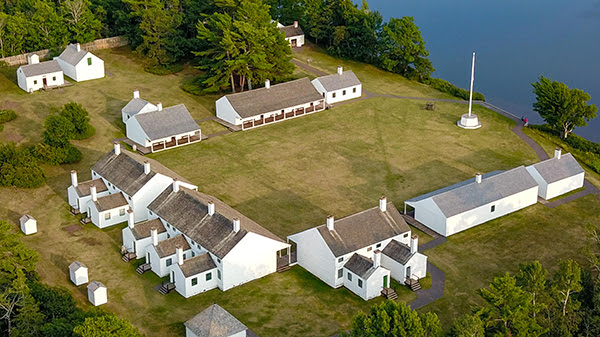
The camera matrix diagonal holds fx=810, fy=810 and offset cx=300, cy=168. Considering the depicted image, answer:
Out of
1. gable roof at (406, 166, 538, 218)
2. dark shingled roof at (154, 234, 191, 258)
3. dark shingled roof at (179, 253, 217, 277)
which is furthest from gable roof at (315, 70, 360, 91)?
dark shingled roof at (179, 253, 217, 277)

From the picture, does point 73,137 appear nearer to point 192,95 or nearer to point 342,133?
point 192,95

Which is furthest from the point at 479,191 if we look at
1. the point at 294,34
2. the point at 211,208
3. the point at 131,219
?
the point at 294,34

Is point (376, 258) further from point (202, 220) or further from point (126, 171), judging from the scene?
point (126, 171)

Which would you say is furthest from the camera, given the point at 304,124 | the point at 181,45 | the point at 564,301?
the point at 181,45

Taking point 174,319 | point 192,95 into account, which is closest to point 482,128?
point 192,95

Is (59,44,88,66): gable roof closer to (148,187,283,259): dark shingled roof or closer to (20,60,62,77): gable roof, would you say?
(20,60,62,77): gable roof
